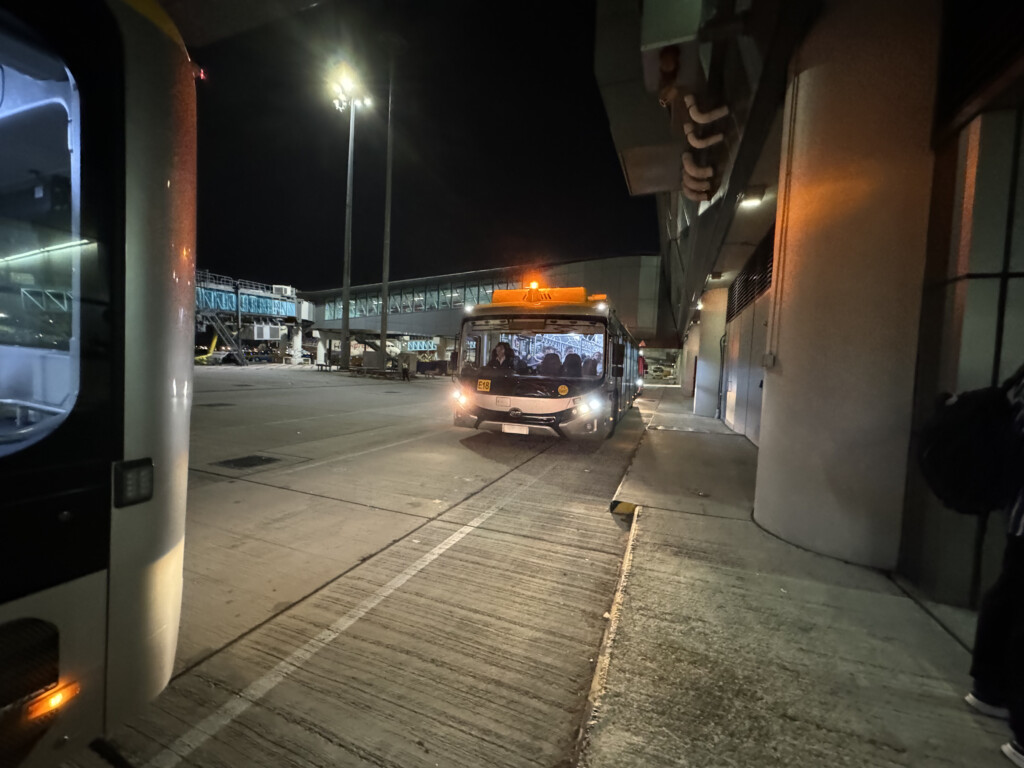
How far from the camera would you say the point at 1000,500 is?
2221 millimetres

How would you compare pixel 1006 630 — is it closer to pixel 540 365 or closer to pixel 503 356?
pixel 540 365

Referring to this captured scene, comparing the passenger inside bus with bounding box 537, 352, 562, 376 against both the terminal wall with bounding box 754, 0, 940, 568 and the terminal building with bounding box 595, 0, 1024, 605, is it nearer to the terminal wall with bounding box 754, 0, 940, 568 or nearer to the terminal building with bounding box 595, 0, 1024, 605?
the terminal building with bounding box 595, 0, 1024, 605

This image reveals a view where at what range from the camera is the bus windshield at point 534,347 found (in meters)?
8.42

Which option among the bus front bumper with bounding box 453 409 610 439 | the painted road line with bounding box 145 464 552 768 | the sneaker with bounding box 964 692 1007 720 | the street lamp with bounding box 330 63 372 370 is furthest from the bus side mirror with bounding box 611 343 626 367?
the street lamp with bounding box 330 63 372 370

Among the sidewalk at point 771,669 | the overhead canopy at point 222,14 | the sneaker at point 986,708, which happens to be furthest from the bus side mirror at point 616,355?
the sneaker at point 986,708

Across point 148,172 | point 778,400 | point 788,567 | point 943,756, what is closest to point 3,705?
point 148,172

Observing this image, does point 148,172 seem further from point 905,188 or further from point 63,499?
point 905,188

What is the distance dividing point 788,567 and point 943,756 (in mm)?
1788

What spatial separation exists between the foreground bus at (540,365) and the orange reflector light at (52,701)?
6683 mm

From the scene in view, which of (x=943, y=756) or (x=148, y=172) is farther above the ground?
(x=148, y=172)

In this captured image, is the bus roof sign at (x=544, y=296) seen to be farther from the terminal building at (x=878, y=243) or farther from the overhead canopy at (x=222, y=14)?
the overhead canopy at (x=222, y=14)

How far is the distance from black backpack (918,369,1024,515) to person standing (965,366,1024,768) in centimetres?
4

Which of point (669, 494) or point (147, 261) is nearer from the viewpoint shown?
point (147, 261)

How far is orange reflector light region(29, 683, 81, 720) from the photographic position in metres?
1.47
